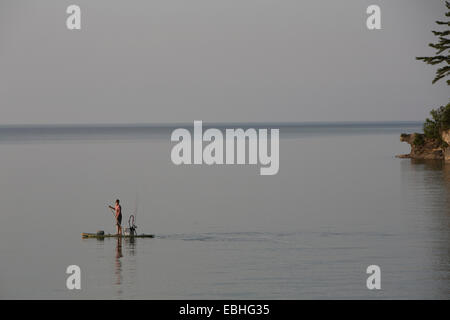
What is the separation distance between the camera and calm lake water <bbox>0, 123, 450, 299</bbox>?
3306 cm

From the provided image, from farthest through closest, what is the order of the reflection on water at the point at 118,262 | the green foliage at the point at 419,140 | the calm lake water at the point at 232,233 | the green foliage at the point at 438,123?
the green foliage at the point at 419,140, the green foliage at the point at 438,123, the reflection on water at the point at 118,262, the calm lake water at the point at 232,233

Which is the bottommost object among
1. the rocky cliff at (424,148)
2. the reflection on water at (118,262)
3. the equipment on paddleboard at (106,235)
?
the reflection on water at (118,262)

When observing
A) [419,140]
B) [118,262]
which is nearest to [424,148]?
[419,140]

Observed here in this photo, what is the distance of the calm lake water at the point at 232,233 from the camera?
108 ft

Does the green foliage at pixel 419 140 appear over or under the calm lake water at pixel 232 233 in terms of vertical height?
over

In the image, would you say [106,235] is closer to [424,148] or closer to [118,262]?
[118,262]

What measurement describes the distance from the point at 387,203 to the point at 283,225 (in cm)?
1168

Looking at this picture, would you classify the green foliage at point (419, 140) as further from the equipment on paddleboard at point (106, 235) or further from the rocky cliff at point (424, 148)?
the equipment on paddleboard at point (106, 235)

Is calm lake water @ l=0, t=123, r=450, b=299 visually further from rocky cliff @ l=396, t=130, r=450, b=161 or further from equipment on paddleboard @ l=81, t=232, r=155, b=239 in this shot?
rocky cliff @ l=396, t=130, r=450, b=161

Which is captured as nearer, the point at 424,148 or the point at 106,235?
the point at 106,235

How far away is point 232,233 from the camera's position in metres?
45.4

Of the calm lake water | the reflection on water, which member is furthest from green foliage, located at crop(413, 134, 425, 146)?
the reflection on water

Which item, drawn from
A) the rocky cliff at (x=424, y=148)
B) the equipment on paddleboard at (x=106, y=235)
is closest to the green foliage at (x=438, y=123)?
the rocky cliff at (x=424, y=148)

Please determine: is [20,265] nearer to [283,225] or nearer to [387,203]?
[283,225]
